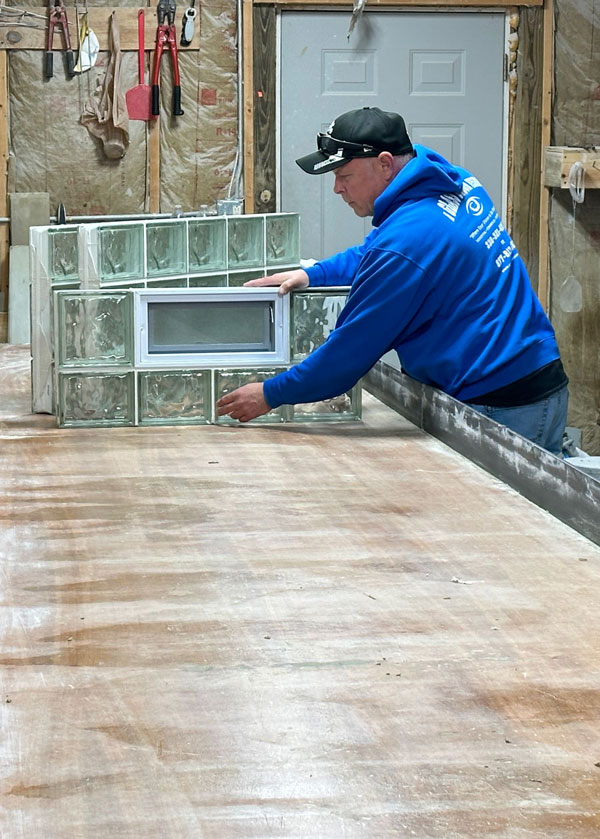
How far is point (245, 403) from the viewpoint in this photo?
2.64 meters

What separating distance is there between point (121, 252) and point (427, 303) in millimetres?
727

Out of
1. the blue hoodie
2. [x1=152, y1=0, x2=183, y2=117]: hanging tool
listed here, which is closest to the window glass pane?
the blue hoodie

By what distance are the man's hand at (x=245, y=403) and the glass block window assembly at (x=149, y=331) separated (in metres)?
0.07

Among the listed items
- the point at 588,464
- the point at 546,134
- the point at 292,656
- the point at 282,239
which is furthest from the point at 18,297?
the point at 292,656

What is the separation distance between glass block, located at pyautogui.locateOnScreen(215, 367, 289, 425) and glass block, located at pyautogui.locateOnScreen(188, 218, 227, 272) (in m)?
0.36

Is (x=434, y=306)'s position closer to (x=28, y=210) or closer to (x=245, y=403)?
(x=245, y=403)

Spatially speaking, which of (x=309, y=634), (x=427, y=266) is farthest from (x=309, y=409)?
(x=309, y=634)

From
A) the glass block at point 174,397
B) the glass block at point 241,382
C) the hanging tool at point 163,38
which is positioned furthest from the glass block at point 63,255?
the hanging tool at point 163,38

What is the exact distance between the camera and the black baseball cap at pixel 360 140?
8.86ft

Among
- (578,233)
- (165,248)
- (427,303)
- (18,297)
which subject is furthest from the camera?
(578,233)

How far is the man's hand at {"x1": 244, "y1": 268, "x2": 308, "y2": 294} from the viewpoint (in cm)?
274

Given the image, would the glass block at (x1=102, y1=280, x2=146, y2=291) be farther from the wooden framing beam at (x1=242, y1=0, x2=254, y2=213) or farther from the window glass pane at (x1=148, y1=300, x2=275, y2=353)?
the wooden framing beam at (x1=242, y1=0, x2=254, y2=213)

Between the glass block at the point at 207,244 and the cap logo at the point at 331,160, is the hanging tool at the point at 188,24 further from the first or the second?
the cap logo at the point at 331,160

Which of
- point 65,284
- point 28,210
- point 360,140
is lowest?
point 65,284
